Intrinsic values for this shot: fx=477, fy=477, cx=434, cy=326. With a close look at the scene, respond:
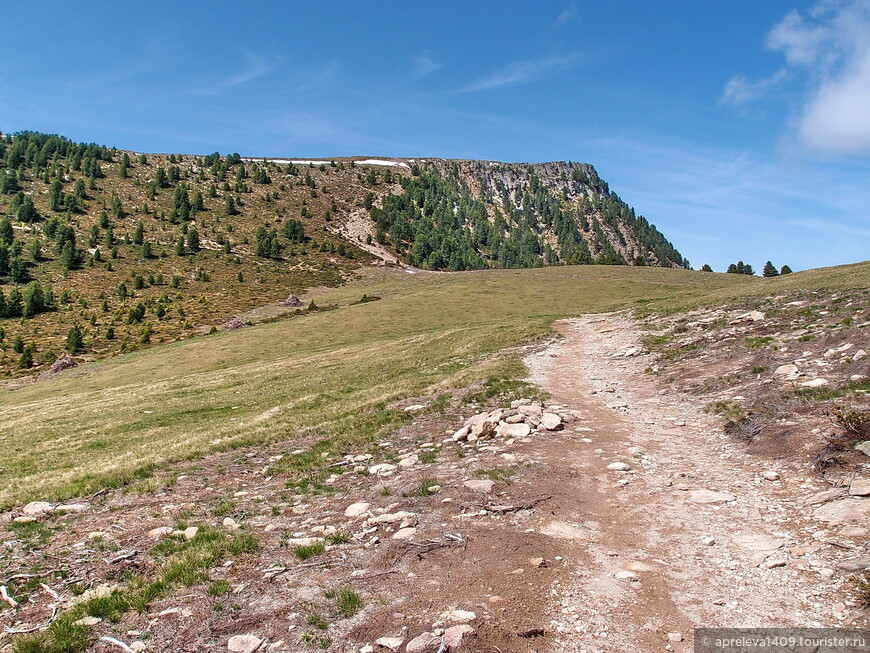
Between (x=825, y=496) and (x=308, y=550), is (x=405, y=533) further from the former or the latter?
(x=825, y=496)

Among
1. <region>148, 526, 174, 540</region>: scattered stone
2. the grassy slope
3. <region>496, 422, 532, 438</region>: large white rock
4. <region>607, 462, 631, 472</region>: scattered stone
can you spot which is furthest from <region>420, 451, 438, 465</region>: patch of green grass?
<region>148, 526, 174, 540</region>: scattered stone

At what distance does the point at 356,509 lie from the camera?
33.5ft

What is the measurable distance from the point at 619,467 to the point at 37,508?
48.2 feet

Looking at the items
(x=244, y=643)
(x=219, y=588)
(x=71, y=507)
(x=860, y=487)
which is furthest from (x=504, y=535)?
(x=71, y=507)

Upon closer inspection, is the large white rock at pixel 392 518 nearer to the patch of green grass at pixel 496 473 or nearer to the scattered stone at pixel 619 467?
the patch of green grass at pixel 496 473

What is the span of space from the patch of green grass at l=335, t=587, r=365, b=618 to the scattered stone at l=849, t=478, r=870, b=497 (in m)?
8.36

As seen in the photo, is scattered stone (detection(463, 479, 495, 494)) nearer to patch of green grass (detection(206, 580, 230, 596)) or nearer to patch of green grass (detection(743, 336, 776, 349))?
patch of green grass (detection(206, 580, 230, 596))

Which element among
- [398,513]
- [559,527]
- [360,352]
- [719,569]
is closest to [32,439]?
[360,352]

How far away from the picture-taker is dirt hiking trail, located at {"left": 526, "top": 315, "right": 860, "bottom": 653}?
5.78 meters

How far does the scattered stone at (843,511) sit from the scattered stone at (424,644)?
656 centimetres

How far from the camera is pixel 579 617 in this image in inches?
235

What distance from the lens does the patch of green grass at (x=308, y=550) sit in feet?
27.0

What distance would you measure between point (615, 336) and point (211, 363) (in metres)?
37.6

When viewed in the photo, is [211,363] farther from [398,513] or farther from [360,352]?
[398,513]
